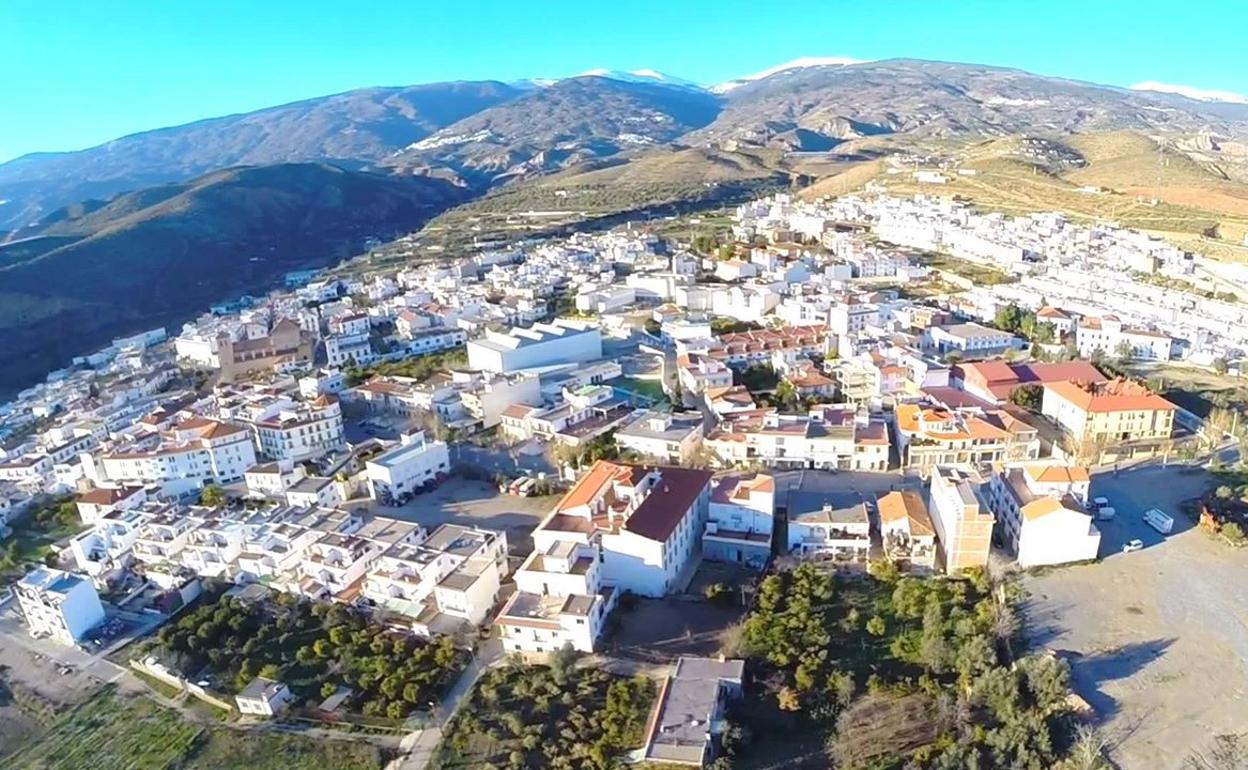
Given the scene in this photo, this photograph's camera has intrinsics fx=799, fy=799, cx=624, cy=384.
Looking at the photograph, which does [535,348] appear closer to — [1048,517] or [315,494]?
[315,494]

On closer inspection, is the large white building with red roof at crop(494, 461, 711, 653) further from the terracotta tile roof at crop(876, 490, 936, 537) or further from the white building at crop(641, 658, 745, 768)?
the terracotta tile roof at crop(876, 490, 936, 537)

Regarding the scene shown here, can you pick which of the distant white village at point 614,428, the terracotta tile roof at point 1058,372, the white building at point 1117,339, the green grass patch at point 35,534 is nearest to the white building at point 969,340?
the distant white village at point 614,428

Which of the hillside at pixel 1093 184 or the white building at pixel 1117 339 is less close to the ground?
the hillside at pixel 1093 184

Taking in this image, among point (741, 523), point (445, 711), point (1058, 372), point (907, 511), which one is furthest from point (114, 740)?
point (1058, 372)

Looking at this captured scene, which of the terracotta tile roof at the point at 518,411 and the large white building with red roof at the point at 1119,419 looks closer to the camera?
the large white building with red roof at the point at 1119,419

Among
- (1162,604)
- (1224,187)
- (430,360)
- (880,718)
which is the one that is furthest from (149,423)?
(1224,187)

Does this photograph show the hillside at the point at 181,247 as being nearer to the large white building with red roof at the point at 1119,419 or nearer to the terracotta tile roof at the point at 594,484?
the terracotta tile roof at the point at 594,484

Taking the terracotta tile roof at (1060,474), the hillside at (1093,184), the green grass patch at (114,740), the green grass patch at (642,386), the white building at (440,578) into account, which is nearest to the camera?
the green grass patch at (114,740)
